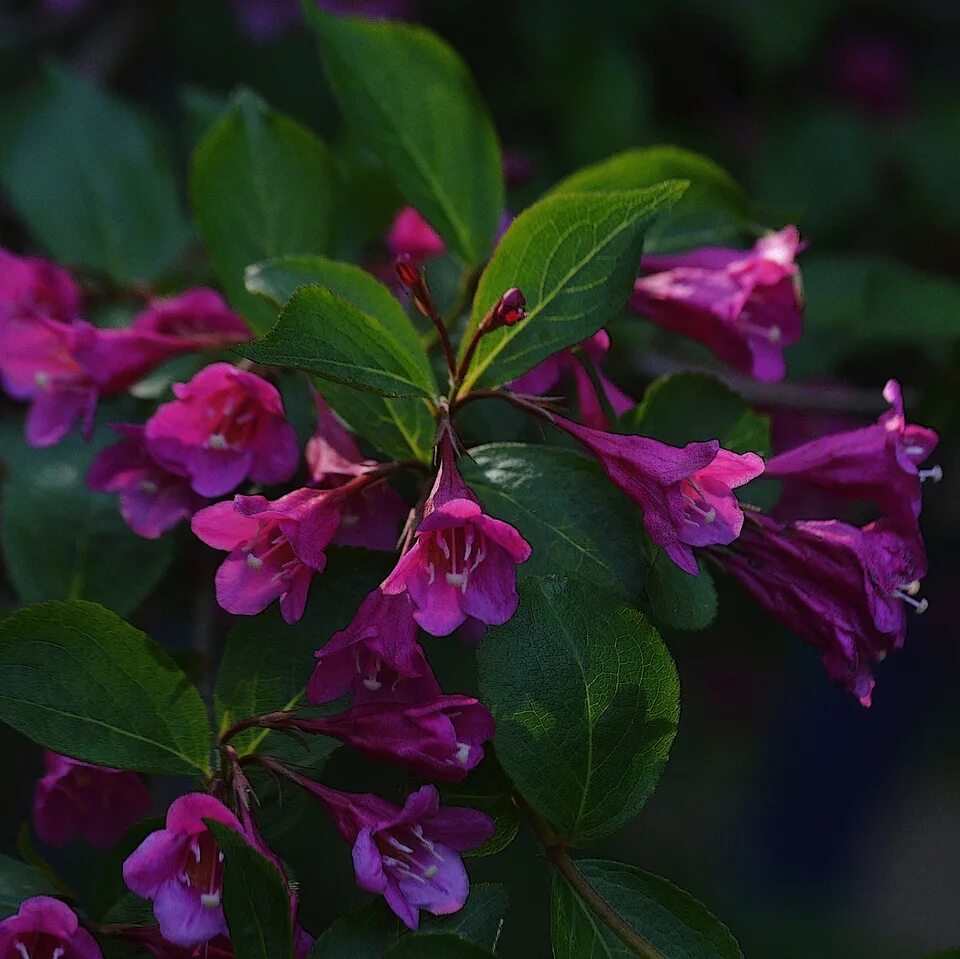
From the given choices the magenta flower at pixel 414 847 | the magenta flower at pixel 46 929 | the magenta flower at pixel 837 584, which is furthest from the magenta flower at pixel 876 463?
the magenta flower at pixel 46 929

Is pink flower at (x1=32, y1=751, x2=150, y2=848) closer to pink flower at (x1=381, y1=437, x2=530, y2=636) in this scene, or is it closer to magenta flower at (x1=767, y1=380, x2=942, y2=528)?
pink flower at (x1=381, y1=437, x2=530, y2=636)

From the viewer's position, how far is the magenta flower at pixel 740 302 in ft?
3.39

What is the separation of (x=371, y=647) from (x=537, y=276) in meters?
0.30

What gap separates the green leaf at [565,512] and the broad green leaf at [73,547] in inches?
14.0

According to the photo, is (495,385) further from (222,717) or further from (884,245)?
(884,245)

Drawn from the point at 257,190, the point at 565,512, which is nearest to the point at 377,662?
the point at 565,512

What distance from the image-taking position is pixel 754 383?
1.40 meters

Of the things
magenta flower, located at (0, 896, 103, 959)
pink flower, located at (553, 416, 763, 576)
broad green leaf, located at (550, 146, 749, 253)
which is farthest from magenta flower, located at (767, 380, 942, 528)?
magenta flower, located at (0, 896, 103, 959)

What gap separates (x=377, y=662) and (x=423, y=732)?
0.22ft

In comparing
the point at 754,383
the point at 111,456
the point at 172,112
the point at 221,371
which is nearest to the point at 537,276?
the point at 221,371

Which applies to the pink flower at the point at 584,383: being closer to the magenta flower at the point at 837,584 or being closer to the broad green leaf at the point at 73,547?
the magenta flower at the point at 837,584

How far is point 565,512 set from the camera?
2.81 feet

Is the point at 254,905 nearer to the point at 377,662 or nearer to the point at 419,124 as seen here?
the point at 377,662

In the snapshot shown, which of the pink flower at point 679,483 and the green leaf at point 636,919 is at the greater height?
the pink flower at point 679,483
